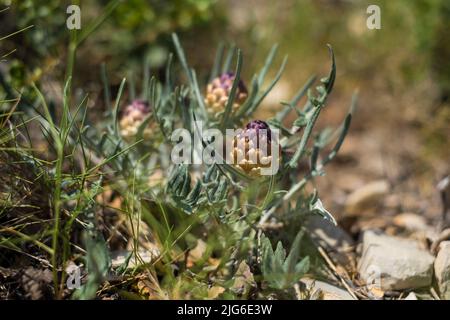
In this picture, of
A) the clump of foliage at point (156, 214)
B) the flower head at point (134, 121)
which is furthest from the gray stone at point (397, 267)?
the flower head at point (134, 121)

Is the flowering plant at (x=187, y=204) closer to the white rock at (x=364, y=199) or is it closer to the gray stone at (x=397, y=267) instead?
the gray stone at (x=397, y=267)

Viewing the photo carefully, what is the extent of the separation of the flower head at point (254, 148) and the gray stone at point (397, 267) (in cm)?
42

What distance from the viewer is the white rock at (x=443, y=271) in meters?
1.50

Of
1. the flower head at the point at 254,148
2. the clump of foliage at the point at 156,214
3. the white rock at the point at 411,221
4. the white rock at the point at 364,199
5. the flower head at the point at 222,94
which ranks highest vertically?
the flower head at the point at 222,94

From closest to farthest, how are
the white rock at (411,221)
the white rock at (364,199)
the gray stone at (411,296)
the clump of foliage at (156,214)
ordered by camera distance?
the clump of foliage at (156,214), the gray stone at (411,296), the white rock at (411,221), the white rock at (364,199)

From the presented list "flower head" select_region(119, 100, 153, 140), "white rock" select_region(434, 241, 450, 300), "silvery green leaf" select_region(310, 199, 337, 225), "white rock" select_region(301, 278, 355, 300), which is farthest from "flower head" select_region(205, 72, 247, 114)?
"white rock" select_region(434, 241, 450, 300)

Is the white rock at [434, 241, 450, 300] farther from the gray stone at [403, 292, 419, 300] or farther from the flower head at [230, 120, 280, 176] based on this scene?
the flower head at [230, 120, 280, 176]

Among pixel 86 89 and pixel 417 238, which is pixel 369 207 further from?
pixel 86 89

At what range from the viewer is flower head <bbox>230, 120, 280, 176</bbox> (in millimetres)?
1394

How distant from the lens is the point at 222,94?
166 centimetres

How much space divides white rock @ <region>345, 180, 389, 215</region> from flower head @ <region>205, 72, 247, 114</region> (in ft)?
2.11

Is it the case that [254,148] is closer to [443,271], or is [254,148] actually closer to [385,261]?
[385,261]

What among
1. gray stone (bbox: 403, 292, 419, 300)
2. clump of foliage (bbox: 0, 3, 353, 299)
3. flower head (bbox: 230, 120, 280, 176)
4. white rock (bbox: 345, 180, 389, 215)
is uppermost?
flower head (bbox: 230, 120, 280, 176)

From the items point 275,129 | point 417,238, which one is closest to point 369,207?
point 417,238
